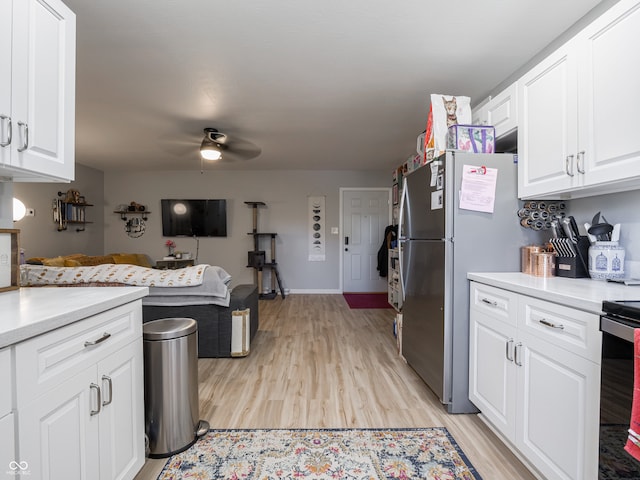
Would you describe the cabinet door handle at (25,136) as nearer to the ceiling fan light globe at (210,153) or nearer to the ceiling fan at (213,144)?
the ceiling fan at (213,144)

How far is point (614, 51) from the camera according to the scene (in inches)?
50.6

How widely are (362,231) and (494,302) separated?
14.9 ft

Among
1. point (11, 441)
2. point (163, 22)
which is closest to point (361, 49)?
point (163, 22)

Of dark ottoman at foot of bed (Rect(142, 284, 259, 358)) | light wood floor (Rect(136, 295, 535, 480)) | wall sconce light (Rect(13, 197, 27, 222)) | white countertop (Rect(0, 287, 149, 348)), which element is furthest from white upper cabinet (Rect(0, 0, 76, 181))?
wall sconce light (Rect(13, 197, 27, 222))

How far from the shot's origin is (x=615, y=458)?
0.95 metres

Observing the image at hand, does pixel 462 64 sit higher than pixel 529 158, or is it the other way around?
pixel 462 64

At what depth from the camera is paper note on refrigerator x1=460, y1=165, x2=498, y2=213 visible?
6.18 ft

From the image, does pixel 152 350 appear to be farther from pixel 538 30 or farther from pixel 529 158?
pixel 538 30

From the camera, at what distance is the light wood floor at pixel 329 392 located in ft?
5.66

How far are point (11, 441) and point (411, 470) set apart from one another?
153 cm

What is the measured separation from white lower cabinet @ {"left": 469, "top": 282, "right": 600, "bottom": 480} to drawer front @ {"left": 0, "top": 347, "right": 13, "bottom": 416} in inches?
68.0

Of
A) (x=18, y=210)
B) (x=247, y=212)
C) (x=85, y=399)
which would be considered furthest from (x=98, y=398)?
(x=247, y=212)

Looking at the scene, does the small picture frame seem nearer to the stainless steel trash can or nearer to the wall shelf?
the stainless steel trash can

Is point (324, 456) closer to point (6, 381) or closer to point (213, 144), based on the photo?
point (6, 381)
